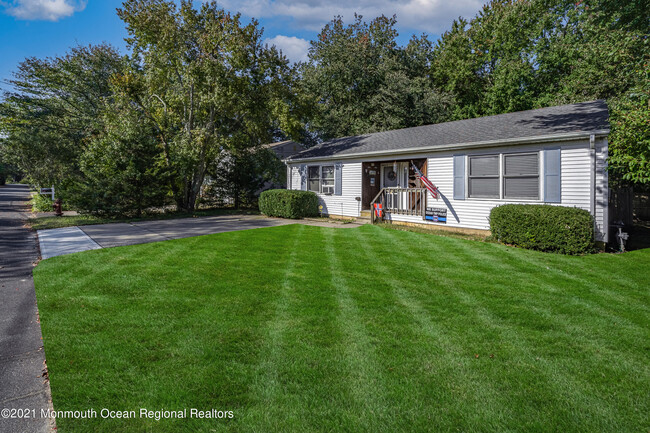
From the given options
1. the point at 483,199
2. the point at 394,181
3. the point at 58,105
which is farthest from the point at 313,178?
the point at 58,105

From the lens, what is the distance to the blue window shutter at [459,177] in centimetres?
1078

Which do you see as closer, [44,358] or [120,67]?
[44,358]

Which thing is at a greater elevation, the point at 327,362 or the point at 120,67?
the point at 120,67

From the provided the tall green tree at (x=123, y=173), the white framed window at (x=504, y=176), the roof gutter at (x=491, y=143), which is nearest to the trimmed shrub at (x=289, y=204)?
the roof gutter at (x=491, y=143)

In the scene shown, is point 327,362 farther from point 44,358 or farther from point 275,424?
point 44,358

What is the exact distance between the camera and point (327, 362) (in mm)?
3039

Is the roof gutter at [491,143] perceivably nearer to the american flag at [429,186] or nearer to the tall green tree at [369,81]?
the american flag at [429,186]

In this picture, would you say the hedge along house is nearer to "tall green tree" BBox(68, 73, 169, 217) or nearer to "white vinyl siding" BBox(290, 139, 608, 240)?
"white vinyl siding" BBox(290, 139, 608, 240)

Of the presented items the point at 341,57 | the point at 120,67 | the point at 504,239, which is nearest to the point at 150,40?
the point at 120,67

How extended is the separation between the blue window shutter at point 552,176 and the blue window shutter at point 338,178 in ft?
25.1

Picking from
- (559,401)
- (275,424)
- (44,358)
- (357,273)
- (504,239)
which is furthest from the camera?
(504,239)

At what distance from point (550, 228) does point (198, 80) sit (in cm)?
1440

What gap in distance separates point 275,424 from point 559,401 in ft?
6.69

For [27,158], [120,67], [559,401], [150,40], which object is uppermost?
[120,67]
